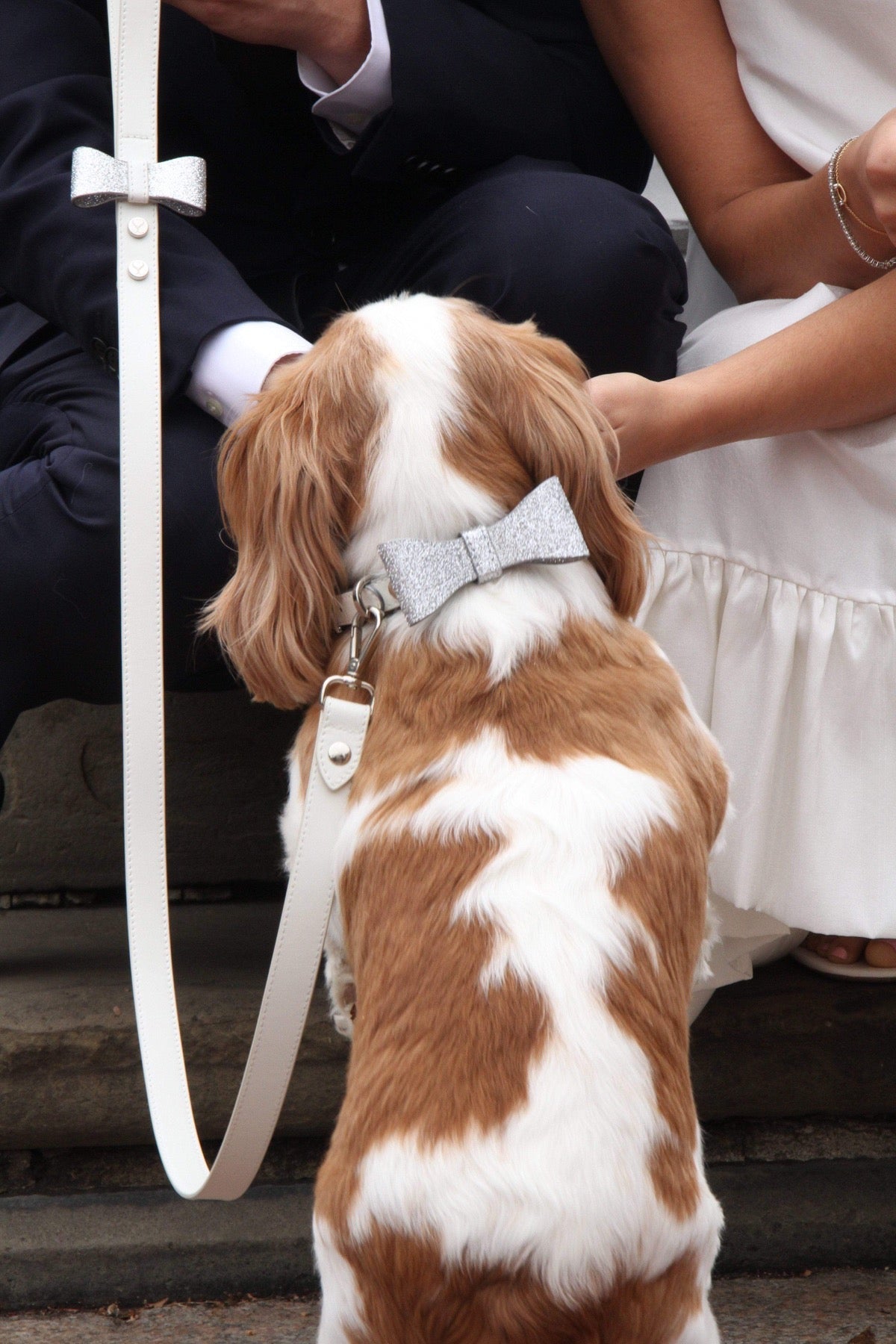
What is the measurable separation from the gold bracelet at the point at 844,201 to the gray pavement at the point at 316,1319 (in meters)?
1.61

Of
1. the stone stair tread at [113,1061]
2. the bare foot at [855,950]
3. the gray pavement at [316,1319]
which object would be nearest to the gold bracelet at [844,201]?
the bare foot at [855,950]

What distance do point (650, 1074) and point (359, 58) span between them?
1430 millimetres

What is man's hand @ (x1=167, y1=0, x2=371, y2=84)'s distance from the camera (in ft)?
5.24

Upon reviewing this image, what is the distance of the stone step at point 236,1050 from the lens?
6.23 ft

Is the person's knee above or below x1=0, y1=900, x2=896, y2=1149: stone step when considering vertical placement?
above

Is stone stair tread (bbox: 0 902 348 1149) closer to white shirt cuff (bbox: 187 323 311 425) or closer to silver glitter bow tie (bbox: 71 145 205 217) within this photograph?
white shirt cuff (bbox: 187 323 311 425)

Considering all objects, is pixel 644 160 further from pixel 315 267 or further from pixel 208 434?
pixel 208 434

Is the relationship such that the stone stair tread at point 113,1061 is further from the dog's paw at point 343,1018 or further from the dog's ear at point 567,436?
the dog's ear at point 567,436

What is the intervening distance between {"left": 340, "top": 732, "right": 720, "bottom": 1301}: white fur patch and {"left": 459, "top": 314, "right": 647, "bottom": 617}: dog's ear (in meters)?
0.36

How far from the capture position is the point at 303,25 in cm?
166

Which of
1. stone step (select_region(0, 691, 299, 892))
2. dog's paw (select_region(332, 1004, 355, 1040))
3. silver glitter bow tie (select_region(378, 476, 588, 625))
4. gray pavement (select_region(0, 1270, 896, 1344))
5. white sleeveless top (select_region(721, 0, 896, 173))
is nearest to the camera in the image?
silver glitter bow tie (select_region(378, 476, 588, 625))

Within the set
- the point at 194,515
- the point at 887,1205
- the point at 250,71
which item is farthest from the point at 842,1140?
the point at 250,71

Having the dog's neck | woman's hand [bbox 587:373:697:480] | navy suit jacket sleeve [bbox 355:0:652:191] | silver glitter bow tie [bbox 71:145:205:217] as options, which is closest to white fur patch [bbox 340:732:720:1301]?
the dog's neck

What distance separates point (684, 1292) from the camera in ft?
3.73
